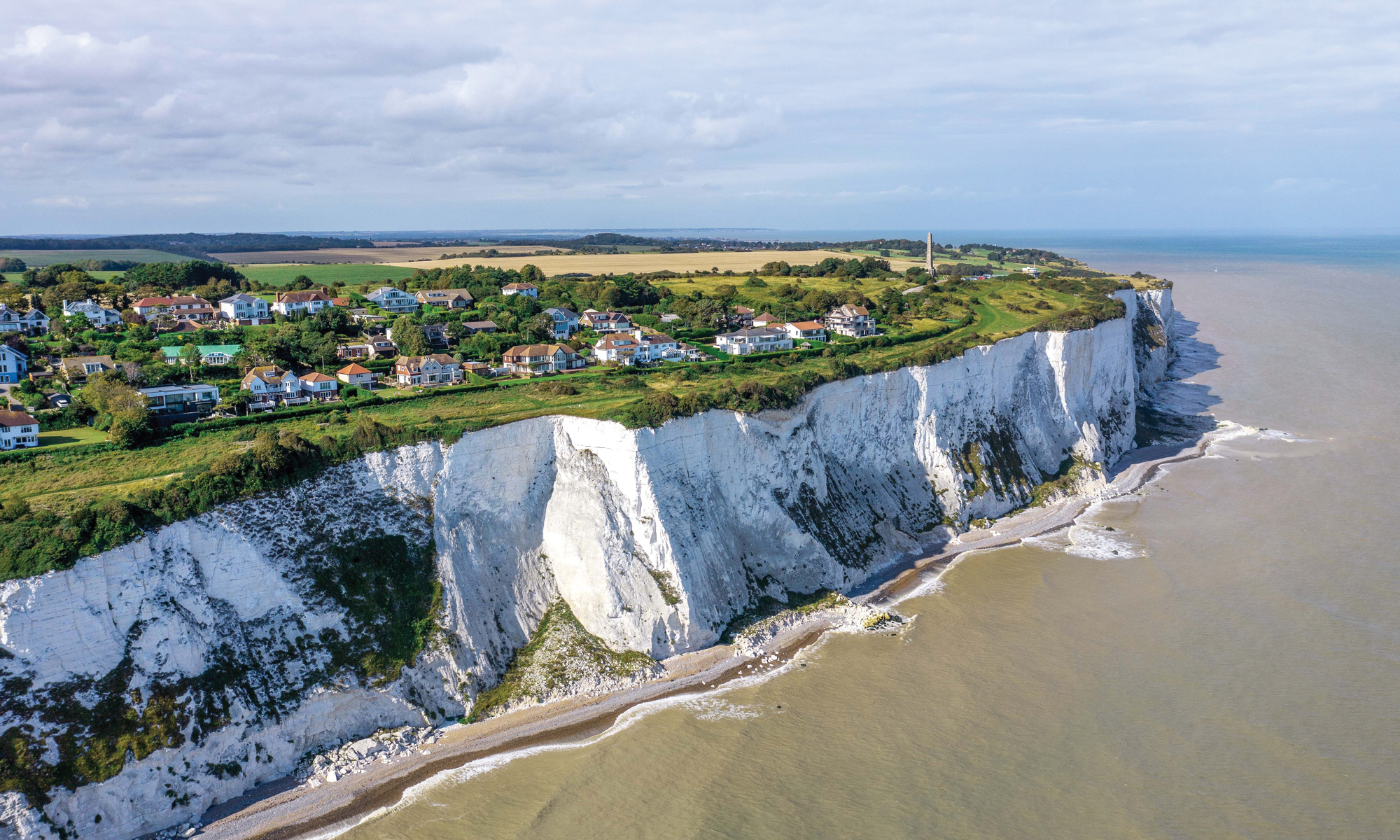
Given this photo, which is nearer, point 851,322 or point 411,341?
Result: point 411,341

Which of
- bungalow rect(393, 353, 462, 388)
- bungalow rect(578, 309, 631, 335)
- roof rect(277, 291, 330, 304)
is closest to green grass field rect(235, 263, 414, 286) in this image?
roof rect(277, 291, 330, 304)

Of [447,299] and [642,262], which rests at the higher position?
[642,262]

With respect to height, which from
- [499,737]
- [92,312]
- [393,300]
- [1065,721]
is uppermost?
[92,312]

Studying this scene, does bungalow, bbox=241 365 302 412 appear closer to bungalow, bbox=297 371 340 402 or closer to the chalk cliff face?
bungalow, bbox=297 371 340 402

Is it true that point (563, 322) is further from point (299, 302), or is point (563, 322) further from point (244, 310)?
point (244, 310)

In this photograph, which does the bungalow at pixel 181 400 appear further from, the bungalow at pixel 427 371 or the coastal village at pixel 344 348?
the bungalow at pixel 427 371

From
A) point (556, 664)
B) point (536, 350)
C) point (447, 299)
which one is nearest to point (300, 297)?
point (447, 299)
